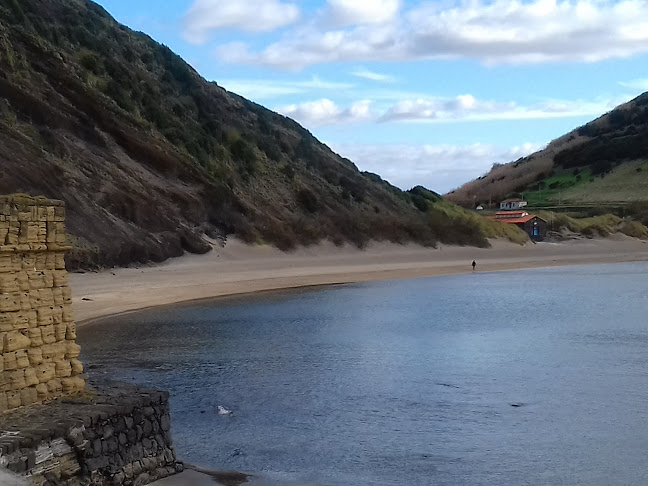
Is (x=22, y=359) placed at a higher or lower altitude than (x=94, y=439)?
higher

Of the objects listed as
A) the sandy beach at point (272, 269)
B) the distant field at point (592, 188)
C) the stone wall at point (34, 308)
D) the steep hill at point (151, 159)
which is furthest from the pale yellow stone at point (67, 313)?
the distant field at point (592, 188)

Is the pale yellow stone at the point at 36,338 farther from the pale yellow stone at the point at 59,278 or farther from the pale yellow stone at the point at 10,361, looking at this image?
the pale yellow stone at the point at 59,278

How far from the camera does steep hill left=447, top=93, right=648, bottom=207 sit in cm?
10194

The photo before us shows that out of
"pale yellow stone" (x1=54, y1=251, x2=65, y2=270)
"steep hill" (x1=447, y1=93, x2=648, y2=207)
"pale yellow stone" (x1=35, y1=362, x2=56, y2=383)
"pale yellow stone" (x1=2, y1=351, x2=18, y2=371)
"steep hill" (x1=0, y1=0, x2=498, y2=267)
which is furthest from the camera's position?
"steep hill" (x1=447, y1=93, x2=648, y2=207)

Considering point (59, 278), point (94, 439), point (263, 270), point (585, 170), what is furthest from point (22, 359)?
point (585, 170)

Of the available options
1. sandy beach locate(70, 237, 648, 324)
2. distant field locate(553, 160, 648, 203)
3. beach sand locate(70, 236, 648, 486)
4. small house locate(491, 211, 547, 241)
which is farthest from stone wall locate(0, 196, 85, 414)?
Result: distant field locate(553, 160, 648, 203)

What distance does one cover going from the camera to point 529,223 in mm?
64312

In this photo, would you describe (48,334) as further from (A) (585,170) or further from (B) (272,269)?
(A) (585,170)

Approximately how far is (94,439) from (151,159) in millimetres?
30716

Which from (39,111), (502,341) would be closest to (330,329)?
(502,341)

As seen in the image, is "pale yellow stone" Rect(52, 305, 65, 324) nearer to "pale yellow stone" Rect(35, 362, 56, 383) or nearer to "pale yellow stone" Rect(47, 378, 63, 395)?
"pale yellow stone" Rect(35, 362, 56, 383)

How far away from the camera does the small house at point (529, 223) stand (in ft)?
208

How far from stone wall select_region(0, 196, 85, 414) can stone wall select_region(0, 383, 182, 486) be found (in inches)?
8.9

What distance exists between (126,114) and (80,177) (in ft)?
23.7
